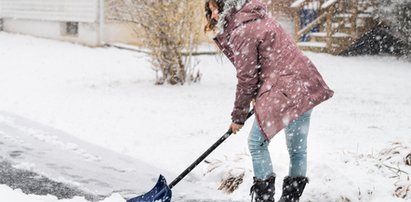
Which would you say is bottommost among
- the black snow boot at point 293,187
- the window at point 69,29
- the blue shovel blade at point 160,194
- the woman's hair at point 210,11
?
the window at point 69,29

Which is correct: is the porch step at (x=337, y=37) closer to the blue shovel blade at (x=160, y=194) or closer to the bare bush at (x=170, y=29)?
the bare bush at (x=170, y=29)

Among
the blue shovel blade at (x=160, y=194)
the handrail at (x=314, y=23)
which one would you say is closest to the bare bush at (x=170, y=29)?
the blue shovel blade at (x=160, y=194)

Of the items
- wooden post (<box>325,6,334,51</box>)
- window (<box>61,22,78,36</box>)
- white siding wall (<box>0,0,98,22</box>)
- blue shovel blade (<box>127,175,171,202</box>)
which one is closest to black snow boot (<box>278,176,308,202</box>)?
blue shovel blade (<box>127,175,171,202</box>)

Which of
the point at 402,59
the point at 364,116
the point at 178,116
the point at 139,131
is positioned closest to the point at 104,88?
the point at 178,116

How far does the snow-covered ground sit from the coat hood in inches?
65.0

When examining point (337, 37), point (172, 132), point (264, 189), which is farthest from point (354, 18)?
point (264, 189)

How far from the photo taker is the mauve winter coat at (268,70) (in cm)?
354

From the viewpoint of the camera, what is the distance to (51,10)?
62.5 feet

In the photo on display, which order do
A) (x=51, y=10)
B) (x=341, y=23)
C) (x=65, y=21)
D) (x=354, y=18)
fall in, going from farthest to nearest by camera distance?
(x=51, y=10) → (x=65, y=21) → (x=341, y=23) → (x=354, y=18)

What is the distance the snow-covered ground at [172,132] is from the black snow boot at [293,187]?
0.64m

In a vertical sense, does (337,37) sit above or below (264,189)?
below

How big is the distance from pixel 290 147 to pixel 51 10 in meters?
16.5

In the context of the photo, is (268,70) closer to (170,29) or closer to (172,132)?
(172,132)

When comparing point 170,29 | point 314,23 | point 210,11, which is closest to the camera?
point 210,11
